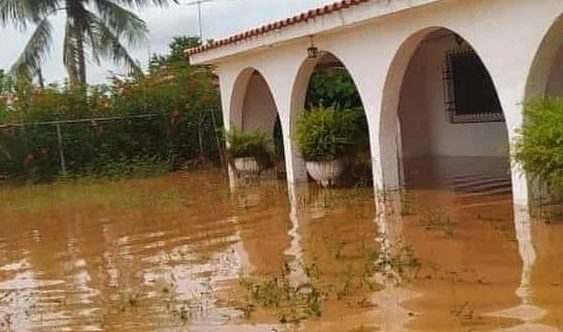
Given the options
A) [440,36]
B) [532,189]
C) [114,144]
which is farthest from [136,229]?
[114,144]

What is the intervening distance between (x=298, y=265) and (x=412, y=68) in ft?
37.9

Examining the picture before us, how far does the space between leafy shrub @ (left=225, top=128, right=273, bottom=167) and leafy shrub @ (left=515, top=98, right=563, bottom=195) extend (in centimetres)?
857

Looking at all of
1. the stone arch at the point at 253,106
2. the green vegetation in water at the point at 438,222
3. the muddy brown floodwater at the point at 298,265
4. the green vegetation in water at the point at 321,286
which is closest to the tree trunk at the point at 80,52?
the stone arch at the point at 253,106

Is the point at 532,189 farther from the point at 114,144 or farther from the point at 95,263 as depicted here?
the point at 114,144

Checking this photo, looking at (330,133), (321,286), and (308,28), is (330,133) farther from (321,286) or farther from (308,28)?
(321,286)

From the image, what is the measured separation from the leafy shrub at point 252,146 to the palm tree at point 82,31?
34.4 ft

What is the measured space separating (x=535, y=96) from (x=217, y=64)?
10.2 m

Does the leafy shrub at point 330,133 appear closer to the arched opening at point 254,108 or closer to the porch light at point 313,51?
the porch light at point 313,51

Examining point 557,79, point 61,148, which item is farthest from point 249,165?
point 61,148

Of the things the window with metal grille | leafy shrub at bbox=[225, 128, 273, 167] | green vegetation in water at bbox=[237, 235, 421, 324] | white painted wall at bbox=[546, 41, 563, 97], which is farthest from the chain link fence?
green vegetation in water at bbox=[237, 235, 421, 324]

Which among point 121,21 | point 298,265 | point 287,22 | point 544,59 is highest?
point 121,21

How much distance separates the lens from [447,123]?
A: 717 inches

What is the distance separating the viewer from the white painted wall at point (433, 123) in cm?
1706

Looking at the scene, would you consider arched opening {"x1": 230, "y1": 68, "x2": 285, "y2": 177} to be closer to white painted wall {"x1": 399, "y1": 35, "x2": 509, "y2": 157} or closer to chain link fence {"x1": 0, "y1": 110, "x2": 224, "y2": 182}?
white painted wall {"x1": 399, "y1": 35, "x2": 509, "y2": 157}
